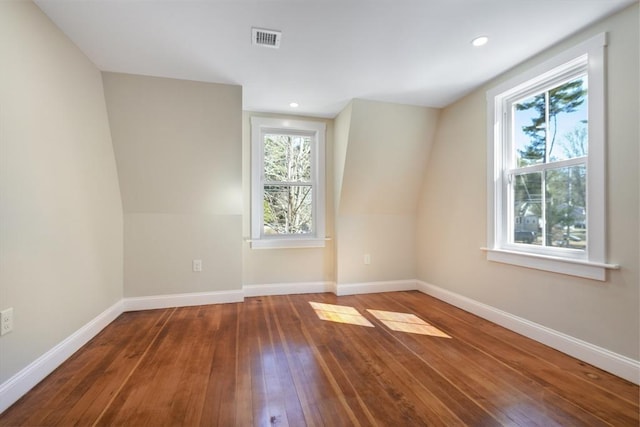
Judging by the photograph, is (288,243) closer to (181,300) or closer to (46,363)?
(181,300)

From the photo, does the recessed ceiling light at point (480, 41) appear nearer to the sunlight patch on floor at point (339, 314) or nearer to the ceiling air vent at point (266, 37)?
the ceiling air vent at point (266, 37)

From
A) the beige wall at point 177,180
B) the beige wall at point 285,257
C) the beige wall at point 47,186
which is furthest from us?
the beige wall at point 285,257

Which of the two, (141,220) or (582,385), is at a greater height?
(141,220)

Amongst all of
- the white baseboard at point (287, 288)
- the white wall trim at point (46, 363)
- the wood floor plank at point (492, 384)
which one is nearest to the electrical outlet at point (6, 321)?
the white wall trim at point (46, 363)

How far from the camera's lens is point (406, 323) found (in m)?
2.63

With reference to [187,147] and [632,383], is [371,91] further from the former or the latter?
[632,383]

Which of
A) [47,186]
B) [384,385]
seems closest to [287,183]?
[47,186]

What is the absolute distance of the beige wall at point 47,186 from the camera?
1.51 metres

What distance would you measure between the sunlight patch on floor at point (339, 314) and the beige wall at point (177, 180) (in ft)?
3.17

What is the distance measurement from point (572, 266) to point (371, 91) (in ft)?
7.36

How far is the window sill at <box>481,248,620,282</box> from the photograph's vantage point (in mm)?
1866

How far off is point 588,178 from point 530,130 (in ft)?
2.25

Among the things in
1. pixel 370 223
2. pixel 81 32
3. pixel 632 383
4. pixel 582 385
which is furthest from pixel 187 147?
pixel 632 383

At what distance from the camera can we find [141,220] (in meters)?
2.92
